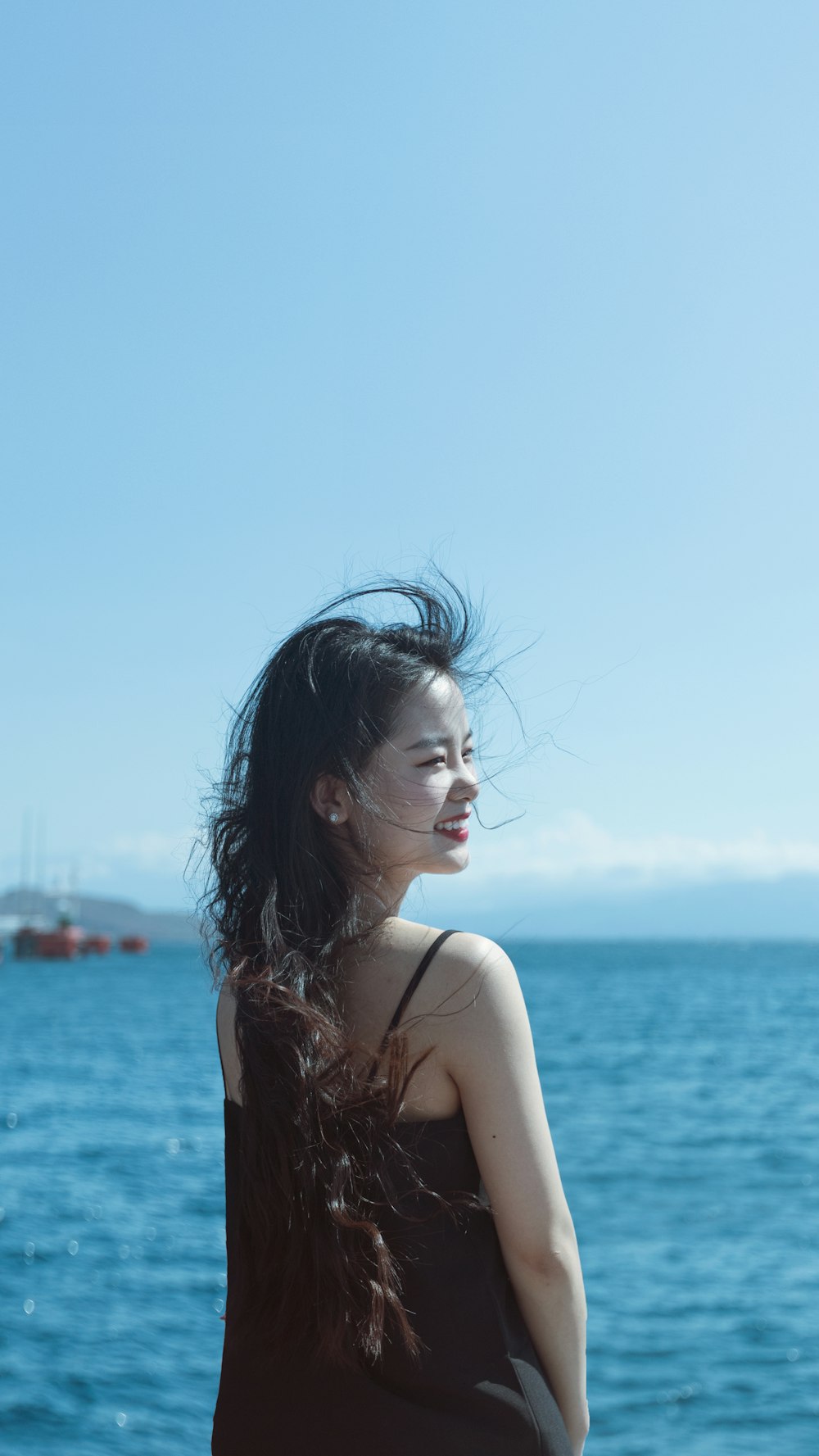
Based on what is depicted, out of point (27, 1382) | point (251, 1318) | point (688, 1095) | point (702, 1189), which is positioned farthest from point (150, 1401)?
point (688, 1095)

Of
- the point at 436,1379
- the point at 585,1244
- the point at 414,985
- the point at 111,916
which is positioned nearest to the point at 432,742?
the point at 414,985

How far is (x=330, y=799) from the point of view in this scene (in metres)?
1.93

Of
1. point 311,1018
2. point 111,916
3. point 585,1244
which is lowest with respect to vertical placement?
point 111,916

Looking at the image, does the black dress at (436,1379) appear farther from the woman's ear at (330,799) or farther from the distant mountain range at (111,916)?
the distant mountain range at (111,916)

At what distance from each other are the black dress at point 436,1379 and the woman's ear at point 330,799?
0.95ft

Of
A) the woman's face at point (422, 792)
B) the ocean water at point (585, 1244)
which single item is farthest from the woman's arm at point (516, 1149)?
the ocean water at point (585, 1244)

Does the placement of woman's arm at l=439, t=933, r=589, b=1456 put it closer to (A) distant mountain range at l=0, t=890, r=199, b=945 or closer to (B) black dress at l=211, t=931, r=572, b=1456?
(B) black dress at l=211, t=931, r=572, b=1456

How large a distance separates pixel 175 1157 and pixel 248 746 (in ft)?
51.7

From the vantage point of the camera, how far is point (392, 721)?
193cm

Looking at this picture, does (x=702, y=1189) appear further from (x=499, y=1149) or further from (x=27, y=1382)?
(x=499, y=1149)

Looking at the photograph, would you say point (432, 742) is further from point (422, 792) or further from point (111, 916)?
point (111, 916)

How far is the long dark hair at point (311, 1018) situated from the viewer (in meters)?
1.69

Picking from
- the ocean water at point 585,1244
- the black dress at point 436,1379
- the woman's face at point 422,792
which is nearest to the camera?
the black dress at point 436,1379

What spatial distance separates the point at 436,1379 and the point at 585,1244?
39.3ft
